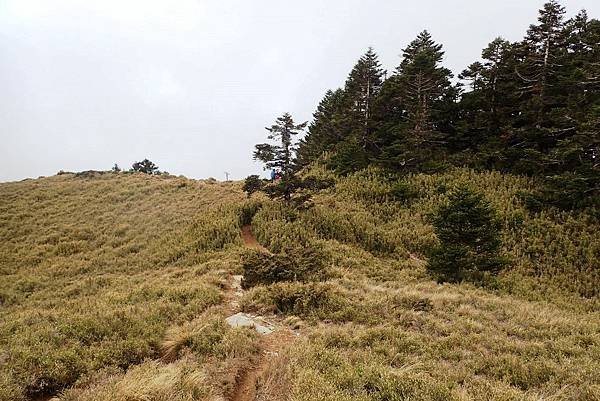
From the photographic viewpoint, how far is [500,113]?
27.8 metres

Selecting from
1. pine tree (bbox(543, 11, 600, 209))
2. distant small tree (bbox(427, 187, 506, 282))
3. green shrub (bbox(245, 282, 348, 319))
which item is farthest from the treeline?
green shrub (bbox(245, 282, 348, 319))

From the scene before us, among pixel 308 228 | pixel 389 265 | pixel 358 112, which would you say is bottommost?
pixel 389 265

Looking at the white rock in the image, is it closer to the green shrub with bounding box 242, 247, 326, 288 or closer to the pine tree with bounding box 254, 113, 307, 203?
the green shrub with bounding box 242, 247, 326, 288

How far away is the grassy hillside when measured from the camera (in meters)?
6.04

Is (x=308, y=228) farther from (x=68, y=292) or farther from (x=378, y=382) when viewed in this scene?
(x=378, y=382)

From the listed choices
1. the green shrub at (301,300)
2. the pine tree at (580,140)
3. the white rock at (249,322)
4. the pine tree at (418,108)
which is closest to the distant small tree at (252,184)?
the pine tree at (418,108)

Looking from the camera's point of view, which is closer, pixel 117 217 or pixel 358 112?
pixel 117 217

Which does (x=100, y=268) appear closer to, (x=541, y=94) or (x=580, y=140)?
(x=580, y=140)

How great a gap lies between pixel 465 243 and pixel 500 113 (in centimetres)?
1729

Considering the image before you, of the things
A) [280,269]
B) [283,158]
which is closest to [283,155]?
[283,158]

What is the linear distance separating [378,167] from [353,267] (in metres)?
14.5

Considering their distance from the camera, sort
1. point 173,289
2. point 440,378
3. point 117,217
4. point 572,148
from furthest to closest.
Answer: point 117,217
point 572,148
point 173,289
point 440,378

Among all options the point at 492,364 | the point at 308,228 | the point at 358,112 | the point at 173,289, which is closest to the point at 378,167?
the point at 358,112

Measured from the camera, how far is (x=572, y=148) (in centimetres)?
2012
